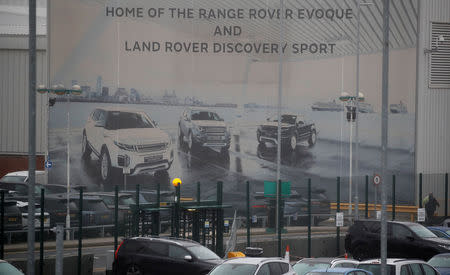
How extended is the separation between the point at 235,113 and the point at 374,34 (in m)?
8.66

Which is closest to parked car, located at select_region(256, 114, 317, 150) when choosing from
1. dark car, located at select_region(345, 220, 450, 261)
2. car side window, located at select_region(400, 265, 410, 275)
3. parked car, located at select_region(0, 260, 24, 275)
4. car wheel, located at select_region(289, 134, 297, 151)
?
car wheel, located at select_region(289, 134, 297, 151)

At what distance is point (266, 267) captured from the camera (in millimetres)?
19547

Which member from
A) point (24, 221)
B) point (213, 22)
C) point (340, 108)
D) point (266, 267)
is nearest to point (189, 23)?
point (213, 22)

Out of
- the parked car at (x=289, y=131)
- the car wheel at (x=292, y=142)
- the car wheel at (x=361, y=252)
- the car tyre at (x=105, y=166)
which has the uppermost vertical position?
the parked car at (x=289, y=131)

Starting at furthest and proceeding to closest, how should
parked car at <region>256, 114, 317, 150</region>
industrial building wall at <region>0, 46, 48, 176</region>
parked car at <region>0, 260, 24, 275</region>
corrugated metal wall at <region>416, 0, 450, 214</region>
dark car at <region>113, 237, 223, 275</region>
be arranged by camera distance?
industrial building wall at <region>0, 46, 48, 176</region> → corrugated metal wall at <region>416, 0, 450, 214</region> → parked car at <region>256, 114, 317, 150</region> → dark car at <region>113, 237, 223, 275</region> → parked car at <region>0, 260, 24, 275</region>

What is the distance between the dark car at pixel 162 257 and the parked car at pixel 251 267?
2.06m

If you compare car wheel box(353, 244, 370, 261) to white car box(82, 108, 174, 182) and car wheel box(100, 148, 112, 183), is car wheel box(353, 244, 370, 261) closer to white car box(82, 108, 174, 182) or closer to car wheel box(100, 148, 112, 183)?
white car box(82, 108, 174, 182)

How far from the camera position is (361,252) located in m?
29.0

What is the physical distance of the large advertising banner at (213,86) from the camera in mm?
44781

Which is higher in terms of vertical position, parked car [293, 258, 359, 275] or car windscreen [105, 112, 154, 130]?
car windscreen [105, 112, 154, 130]

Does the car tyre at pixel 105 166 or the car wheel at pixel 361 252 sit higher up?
the car tyre at pixel 105 166

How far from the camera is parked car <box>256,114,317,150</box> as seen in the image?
4491cm

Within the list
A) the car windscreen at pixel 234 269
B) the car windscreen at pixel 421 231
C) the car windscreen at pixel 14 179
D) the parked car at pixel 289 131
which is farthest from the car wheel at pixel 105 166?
the car windscreen at pixel 234 269

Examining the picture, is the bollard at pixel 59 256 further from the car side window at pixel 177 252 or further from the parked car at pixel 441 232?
the parked car at pixel 441 232
